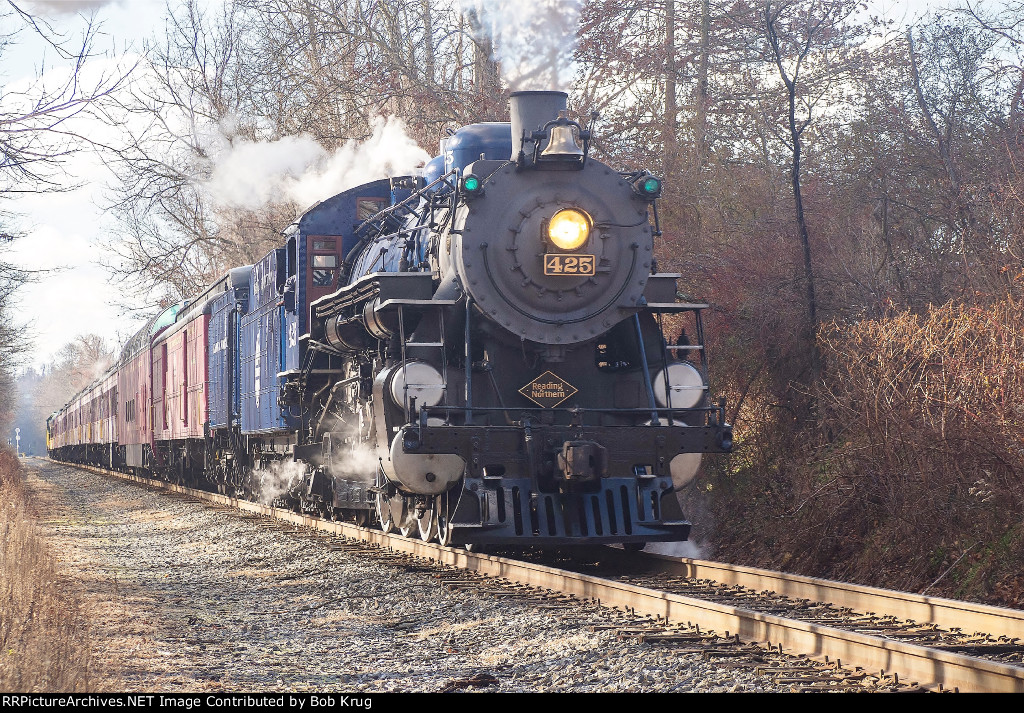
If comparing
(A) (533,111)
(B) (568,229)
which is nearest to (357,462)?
(B) (568,229)

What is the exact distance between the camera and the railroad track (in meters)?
4.89

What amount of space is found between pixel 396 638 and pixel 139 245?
3416 cm

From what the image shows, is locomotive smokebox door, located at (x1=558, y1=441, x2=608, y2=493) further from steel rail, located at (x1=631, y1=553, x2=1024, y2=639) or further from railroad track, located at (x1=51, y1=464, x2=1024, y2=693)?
steel rail, located at (x1=631, y1=553, x2=1024, y2=639)

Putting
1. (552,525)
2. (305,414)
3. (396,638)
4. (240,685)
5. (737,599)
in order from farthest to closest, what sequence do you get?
(305,414), (552,525), (737,599), (396,638), (240,685)

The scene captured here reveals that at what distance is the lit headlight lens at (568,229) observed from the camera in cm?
950

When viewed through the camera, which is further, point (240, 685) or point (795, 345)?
point (795, 345)

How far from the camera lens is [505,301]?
9477 mm

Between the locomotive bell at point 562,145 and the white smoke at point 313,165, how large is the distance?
20.7 feet

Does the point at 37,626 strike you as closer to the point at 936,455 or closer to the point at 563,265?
the point at 563,265

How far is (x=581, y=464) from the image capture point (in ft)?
28.9

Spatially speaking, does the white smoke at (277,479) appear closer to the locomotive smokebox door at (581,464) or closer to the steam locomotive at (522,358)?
the steam locomotive at (522,358)

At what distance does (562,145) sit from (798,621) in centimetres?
503

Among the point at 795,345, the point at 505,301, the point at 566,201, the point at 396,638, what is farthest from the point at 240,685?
the point at 795,345

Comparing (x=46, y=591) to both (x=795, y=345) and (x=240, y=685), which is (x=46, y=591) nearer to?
(x=240, y=685)
